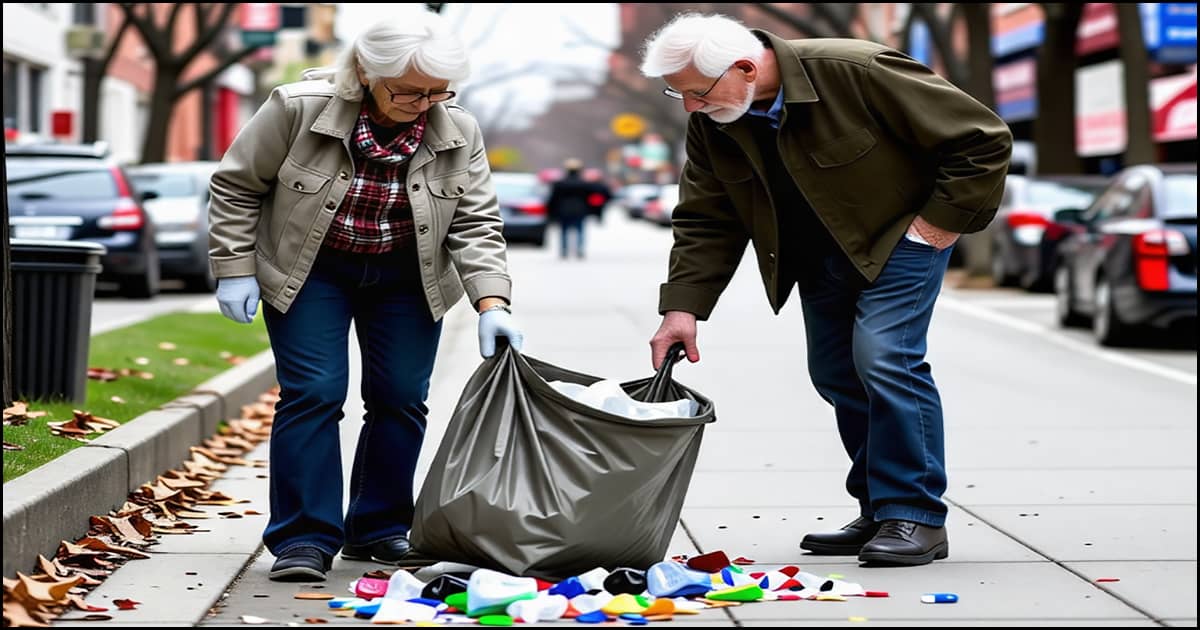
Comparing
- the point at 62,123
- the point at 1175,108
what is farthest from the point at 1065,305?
the point at 62,123

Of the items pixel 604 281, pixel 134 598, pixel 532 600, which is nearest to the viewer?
pixel 532 600

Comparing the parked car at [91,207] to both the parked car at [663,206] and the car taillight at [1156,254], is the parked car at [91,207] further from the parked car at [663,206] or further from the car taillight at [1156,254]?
the parked car at [663,206]

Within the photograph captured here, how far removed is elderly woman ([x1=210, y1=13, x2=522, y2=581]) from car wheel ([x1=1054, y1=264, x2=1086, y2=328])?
1068cm

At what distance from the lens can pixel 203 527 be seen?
635cm

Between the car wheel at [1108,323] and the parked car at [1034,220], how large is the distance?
17.4 ft

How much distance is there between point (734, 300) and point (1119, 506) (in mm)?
12865

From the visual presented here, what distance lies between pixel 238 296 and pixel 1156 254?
367 inches

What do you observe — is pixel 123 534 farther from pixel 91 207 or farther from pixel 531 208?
pixel 531 208

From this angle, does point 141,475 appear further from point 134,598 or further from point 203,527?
point 134,598

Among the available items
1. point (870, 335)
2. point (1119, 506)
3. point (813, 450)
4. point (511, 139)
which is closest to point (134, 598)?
point (870, 335)

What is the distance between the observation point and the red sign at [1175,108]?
30141 mm

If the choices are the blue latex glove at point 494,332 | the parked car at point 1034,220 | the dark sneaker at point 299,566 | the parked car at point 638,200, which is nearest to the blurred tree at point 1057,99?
the parked car at point 1034,220

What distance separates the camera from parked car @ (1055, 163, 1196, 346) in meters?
13.2

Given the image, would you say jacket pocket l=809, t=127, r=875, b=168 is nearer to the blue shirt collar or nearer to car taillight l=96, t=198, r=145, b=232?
the blue shirt collar
